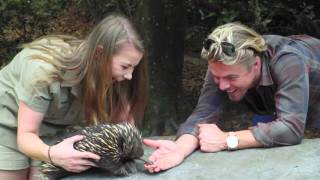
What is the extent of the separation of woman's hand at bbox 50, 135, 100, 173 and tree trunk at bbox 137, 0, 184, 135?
2.64 meters

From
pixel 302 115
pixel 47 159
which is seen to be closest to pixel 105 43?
pixel 47 159

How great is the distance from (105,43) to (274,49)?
937mm

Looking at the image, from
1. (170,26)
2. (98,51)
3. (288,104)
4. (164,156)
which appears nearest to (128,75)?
(98,51)

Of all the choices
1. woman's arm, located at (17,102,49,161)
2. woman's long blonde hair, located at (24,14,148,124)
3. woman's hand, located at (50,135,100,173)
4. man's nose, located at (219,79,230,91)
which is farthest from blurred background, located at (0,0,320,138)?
woman's hand, located at (50,135,100,173)

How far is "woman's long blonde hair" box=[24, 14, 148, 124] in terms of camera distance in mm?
3021

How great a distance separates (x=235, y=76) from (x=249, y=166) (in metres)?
0.49

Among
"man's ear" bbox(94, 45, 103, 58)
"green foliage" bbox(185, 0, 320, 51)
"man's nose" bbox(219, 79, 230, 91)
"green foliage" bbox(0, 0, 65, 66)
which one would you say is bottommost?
"green foliage" bbox(0, 0, 65, 66)

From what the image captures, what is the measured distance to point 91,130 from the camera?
115 inches

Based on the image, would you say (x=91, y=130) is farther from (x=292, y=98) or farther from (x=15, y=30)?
(x=15, y=30)

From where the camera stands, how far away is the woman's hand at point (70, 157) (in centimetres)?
284

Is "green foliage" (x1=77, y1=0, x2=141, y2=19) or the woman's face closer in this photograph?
the woman's face

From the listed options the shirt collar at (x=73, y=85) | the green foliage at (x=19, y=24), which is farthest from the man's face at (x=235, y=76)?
the green foliage at (x=19, y=24)

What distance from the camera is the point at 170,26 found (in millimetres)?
5500

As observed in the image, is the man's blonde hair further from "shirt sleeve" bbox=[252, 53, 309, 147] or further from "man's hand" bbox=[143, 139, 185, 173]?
"man's hand" bbox=[143, 139, 185, 173]
